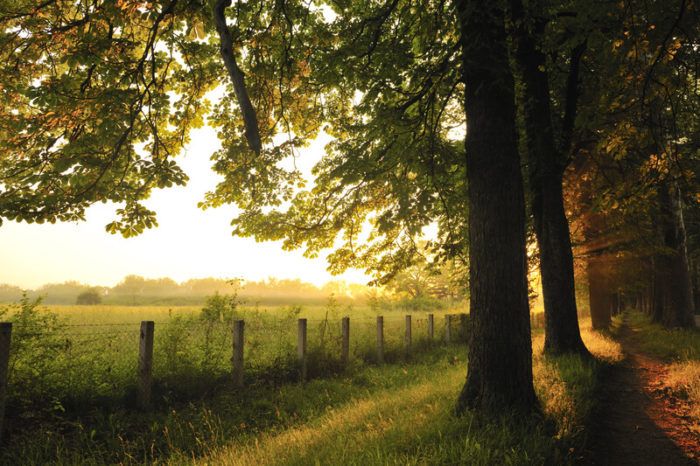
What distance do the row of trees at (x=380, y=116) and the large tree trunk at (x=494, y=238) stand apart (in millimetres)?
24

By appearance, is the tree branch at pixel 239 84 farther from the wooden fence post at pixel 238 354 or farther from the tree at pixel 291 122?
the wooden fence post at pixel 238 354

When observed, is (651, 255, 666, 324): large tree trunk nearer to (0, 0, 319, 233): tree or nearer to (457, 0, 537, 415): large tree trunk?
(457, 0, 537, 415): large tree trunk

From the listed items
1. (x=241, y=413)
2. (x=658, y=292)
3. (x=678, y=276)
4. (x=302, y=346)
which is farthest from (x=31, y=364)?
(x=658, y=292)

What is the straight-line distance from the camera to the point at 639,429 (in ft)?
17.5

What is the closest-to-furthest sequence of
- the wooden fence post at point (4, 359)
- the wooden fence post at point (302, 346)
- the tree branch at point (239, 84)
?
1. the tree branch at point (239, 84)
2. the wooden fence post at point (4, 359)
3. the wooden fence post at point (302, 346)

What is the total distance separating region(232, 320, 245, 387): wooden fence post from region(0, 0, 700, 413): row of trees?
2636mm

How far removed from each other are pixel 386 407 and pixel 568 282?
6115 mm

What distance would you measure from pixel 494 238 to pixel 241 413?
570 cm

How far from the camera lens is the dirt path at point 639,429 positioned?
175 inches

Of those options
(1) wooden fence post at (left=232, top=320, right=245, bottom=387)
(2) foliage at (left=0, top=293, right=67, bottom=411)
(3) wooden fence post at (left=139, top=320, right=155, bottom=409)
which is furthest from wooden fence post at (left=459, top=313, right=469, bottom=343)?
(2) foliage at (left=0, top=293, right=67, bottom=411)

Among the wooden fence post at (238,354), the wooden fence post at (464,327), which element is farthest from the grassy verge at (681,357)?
the wooden fence post at (238,354)

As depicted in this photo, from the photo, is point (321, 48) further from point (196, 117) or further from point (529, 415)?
point (529, 415)

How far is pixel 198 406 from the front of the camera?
7.27m

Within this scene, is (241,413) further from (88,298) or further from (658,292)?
(88,298)
